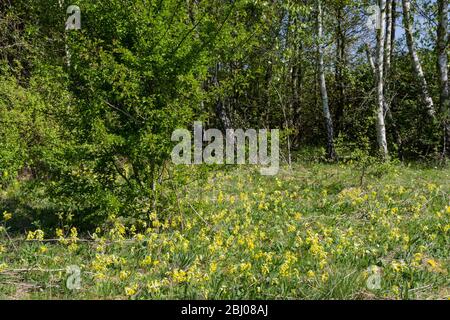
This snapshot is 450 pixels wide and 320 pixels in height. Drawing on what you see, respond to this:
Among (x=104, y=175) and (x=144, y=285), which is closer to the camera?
(x=144, y=285)

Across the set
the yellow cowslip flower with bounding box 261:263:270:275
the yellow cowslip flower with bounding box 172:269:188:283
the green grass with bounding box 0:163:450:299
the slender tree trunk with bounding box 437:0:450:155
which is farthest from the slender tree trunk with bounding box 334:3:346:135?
the yellow cowslip flower with bounding box 172:269:188:283

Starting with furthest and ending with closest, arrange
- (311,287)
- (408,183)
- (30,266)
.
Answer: (408,183)
(30,266)
(311,287)

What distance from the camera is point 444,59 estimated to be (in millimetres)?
12086

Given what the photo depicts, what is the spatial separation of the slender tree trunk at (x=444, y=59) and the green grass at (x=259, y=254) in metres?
3.85

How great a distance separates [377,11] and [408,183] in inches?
226

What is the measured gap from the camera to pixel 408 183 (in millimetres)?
9648

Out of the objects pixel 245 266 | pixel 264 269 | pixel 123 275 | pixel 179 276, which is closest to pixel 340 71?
pixel 264 269

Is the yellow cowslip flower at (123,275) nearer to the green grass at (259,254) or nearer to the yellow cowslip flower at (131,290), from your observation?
the green grass at (259,254)

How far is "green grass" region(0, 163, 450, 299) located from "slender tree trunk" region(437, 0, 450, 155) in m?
3.85

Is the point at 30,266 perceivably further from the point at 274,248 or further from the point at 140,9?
the point at 140,9

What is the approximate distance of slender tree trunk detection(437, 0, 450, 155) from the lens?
11805 mm
